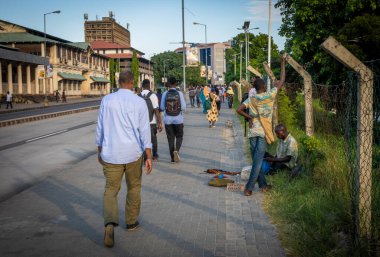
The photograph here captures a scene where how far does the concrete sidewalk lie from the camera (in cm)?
466

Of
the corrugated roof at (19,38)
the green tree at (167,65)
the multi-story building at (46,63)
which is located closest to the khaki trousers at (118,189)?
the multi-story building at (46,63)

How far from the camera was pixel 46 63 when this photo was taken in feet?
187

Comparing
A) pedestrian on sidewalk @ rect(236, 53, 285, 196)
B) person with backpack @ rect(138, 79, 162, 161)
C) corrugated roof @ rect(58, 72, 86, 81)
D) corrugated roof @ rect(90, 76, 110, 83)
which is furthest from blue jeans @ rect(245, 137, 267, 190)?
corrugated roof @ rect(90, 76, 110, 83)

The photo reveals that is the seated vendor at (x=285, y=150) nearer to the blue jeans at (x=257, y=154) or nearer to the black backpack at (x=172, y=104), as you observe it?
the blue jeans at (x=257, y=154)

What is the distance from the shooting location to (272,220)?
5531 mm

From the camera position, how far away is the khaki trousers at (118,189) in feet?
15.9

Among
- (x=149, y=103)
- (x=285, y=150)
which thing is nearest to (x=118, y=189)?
(x=285, y=150)

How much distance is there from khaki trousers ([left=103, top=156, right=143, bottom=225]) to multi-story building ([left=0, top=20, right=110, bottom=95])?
146 feet

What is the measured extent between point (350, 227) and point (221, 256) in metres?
1.37

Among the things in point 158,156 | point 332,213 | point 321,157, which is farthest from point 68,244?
point 158,156

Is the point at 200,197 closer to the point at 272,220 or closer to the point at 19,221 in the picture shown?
the point at 272,220

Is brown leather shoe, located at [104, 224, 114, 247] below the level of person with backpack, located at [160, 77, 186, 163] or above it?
below

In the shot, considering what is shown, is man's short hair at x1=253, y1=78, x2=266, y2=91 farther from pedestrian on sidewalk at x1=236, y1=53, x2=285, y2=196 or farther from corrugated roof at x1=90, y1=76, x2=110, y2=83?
corrugated roof at x1=90, y1=76, x2=110, y2=83

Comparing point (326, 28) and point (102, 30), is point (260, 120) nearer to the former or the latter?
point (326, 28)
